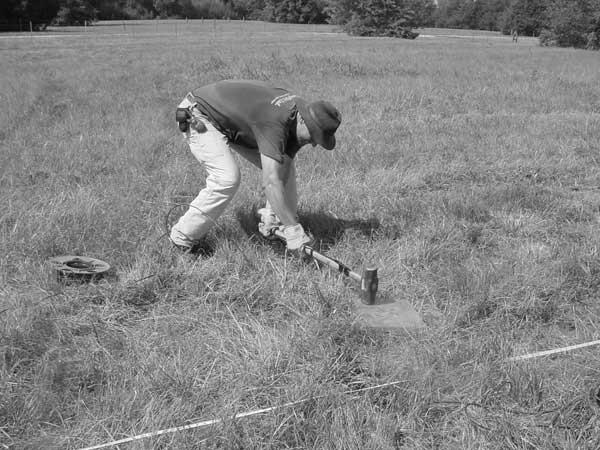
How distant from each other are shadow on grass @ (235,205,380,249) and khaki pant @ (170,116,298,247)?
641 millimetres

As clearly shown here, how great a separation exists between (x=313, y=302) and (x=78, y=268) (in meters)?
1.63

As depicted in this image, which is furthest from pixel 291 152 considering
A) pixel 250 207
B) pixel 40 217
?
pixel 40 217

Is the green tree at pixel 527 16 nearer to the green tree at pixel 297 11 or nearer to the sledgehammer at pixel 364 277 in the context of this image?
the green tree at pixel 297 11

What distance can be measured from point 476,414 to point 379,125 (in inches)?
258

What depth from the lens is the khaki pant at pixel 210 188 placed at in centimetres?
418

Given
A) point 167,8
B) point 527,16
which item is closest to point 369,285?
point 527,16

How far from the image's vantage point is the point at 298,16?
241ft

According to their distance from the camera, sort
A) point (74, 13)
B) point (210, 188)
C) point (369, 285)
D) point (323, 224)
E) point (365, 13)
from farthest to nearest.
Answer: point (74, 13)
point (365, 13)
point (323, 224)
point (210, 188)
point (369, 285)

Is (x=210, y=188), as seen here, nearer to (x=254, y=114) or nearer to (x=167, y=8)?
(x=254, y=114)

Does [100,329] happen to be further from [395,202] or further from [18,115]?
[18,115]

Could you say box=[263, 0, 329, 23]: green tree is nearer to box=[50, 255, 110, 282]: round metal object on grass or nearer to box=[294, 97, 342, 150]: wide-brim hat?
box=[294, 97, 342, 150]: wide-brim hat

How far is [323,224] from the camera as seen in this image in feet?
16.4

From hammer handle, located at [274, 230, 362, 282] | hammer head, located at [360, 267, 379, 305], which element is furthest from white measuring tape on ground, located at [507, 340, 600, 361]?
hammer handle, located at [274, 230, 362, 282]

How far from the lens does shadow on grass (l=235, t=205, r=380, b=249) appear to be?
4.81 meters
